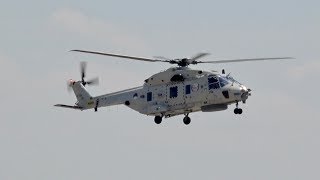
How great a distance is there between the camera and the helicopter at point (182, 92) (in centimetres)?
8481

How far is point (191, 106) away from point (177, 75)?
9.54 ft

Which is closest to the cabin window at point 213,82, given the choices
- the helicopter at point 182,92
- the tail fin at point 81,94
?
the helicopter at point 182,92

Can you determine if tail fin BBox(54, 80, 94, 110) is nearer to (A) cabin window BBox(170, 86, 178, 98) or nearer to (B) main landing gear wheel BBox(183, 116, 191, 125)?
(A) cabin window BBox(170, 86, 178, 98)

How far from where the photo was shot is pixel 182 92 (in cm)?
8662

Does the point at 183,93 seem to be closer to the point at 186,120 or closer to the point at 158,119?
the point at 186,120

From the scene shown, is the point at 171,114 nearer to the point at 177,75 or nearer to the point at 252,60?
the point at 177,75

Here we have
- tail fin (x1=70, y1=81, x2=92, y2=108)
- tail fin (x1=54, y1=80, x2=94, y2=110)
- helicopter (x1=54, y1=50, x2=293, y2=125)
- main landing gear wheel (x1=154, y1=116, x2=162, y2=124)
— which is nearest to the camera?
helicopter (x1=54, y1=50, x2=293, y2=125)

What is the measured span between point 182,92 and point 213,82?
2.75 m

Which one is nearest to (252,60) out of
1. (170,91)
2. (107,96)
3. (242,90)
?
(242,90)

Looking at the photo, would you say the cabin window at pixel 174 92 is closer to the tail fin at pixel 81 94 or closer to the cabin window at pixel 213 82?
the cabin window at pixel 213 82

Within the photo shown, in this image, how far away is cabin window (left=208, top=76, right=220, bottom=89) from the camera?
85.5 m

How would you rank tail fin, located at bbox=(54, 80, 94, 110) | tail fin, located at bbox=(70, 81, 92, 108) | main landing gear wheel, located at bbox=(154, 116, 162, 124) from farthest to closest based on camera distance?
1. tail fin, located at bbox=(70, 81, 92, 108)
2. tail fin, located at bbox=(54, 80, 94, 110)
3. main landing gear wheel, located at bbox=(154, 116, 162, 124)

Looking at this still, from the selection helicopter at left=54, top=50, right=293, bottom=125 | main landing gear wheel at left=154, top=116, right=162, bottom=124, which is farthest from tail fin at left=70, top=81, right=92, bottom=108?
main landing gear wheel at left=154, top=116, right=162, bottom=124

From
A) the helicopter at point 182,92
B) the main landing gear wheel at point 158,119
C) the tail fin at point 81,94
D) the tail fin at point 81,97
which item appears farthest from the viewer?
the tail fin at point 81,94
